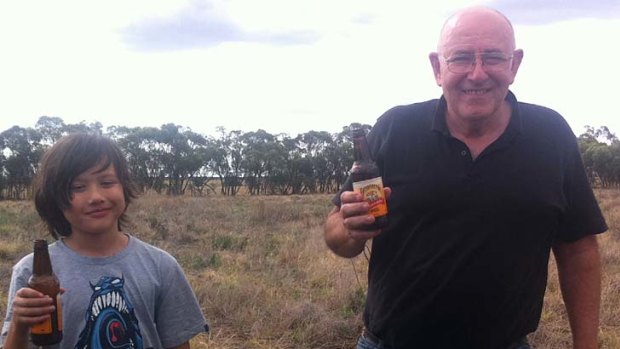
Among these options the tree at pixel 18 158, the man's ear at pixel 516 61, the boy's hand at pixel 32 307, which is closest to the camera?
the boy's hand at pixel 32 307

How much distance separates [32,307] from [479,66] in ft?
5.82

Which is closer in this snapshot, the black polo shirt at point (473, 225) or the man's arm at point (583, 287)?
the black polo shirt at point (473, 225)

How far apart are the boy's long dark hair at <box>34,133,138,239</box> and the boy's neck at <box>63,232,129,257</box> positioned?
9cm

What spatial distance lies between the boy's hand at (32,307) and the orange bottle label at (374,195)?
1.11m

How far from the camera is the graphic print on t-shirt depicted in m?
2.23

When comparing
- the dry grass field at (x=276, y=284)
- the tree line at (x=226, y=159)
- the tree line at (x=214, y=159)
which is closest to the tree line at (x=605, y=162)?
the tree line at (x=226, y=159)

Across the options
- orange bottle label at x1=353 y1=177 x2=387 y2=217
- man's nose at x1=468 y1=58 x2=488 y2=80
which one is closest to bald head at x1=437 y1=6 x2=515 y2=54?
man's nose at x1=468 y1=58 x2=488 y2=80

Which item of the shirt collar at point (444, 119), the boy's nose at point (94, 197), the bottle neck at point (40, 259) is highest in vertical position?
the shirt collar at point (444, 119)

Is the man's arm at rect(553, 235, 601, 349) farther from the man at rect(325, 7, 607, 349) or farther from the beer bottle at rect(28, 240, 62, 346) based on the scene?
the beer bottle at rect(28, 240, 62, 346)

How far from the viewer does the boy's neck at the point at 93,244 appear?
7.67ft

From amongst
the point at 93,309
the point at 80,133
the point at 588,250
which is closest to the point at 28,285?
the point at 93,309

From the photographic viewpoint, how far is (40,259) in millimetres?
2088

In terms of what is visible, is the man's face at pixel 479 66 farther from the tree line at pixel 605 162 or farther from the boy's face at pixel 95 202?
the tree line at pixel 605 162

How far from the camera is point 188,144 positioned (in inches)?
1973
